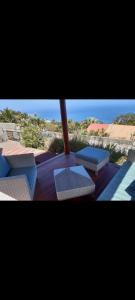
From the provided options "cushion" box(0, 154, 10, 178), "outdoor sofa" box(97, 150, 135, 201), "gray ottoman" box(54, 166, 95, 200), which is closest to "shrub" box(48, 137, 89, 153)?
"cushion" box(0, 154, 10, 178)

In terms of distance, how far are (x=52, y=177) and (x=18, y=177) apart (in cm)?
133

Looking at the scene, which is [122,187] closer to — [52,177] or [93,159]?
[93,159]

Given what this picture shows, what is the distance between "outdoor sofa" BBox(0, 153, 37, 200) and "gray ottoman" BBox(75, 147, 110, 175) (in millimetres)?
1087

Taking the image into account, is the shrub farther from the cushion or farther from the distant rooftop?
the cushion

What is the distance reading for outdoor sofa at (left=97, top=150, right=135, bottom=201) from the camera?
8.78ft

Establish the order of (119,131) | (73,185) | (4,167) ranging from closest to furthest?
(73,185), (4,167), (119,131)

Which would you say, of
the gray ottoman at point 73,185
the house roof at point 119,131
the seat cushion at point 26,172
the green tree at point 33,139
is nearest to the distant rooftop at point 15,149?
the green tree at point 33,139

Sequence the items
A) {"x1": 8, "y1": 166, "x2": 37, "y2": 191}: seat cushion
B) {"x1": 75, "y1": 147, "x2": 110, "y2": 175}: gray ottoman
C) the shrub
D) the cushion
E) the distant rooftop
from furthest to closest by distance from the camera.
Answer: the shrub → the distant rooftop → {"x1": 75, "y1": 147, "x2": 110, "y2": 175}: gray ottoman → {"x1": 8, "y1": 166, "x2": 37, "y2": 191}: seat cushion → the cushion

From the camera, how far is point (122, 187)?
2.91 meters

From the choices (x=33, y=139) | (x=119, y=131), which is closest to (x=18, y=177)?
(x=33, y=139)
